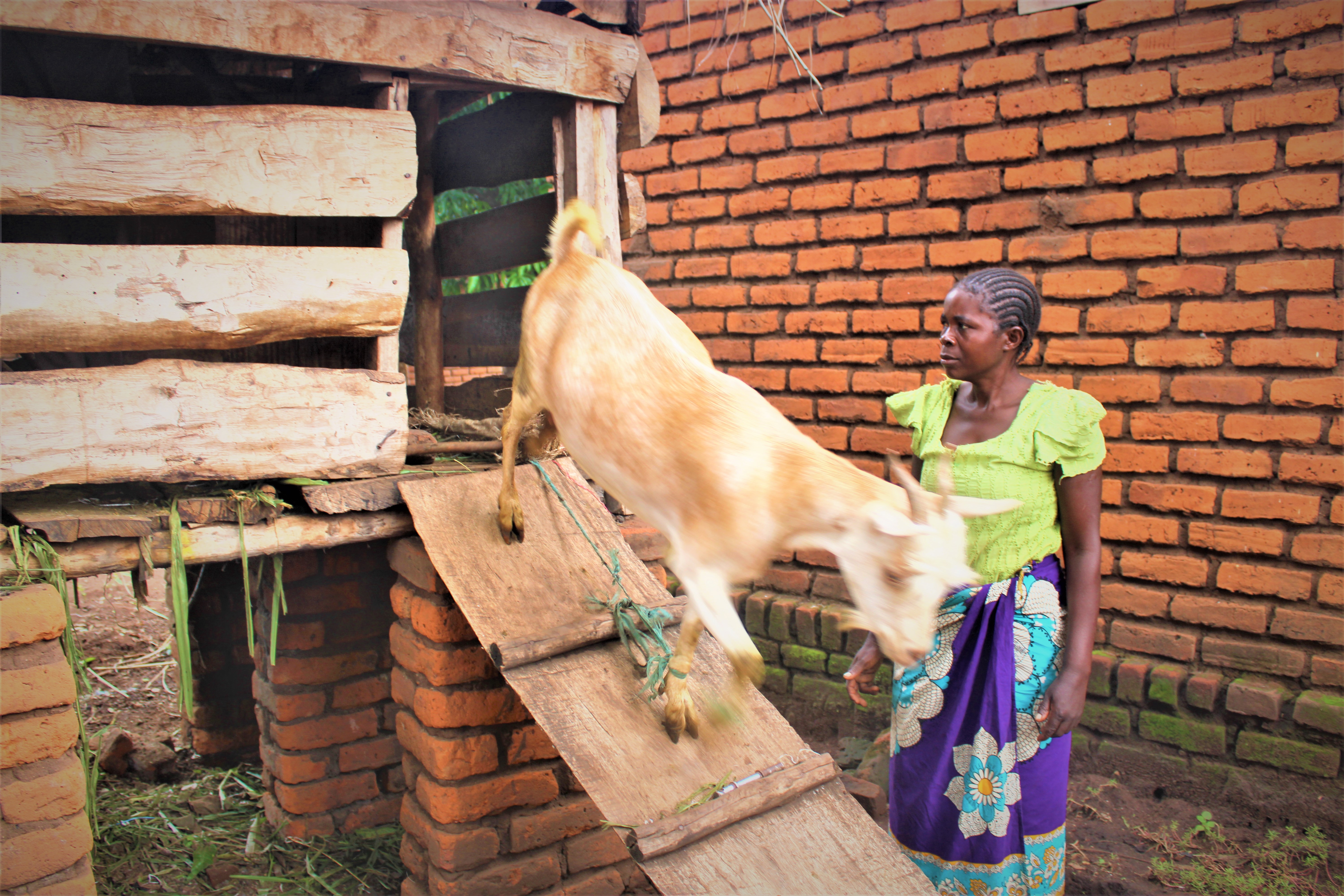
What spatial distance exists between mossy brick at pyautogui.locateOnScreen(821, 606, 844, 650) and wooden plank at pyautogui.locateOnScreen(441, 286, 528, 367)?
6.45 feet

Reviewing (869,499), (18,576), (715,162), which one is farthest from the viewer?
(715,162)

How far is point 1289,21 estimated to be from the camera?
3236 millimetres

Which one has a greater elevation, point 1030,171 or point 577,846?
point 1030,171

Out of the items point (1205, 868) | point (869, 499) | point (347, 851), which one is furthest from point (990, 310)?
point (347, 851)

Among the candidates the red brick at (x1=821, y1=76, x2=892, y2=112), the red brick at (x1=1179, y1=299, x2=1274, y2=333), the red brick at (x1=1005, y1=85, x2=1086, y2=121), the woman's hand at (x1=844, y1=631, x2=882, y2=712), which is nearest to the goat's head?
the woman's hand at (x1=844, y1=631, x2=882, y2=712)

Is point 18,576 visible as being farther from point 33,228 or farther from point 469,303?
point 469,303

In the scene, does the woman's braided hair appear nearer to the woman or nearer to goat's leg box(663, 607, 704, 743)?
the woman

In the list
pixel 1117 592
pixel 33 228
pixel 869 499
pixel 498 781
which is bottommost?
pixel 498 781

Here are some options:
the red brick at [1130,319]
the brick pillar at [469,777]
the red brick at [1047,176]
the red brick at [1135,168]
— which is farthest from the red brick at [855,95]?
the brick pillar at [469,777]

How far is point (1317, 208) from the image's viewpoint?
3238 mm

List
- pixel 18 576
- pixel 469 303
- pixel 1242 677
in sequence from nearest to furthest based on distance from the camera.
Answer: pixel 18 576, pixel 1242 677, pixel 469 303

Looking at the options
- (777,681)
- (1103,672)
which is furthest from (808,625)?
(1103,672)

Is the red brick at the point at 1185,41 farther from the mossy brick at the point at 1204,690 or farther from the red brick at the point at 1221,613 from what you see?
the mossy brick at the point at 1204,690

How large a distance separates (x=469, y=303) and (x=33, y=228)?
1.72 m
